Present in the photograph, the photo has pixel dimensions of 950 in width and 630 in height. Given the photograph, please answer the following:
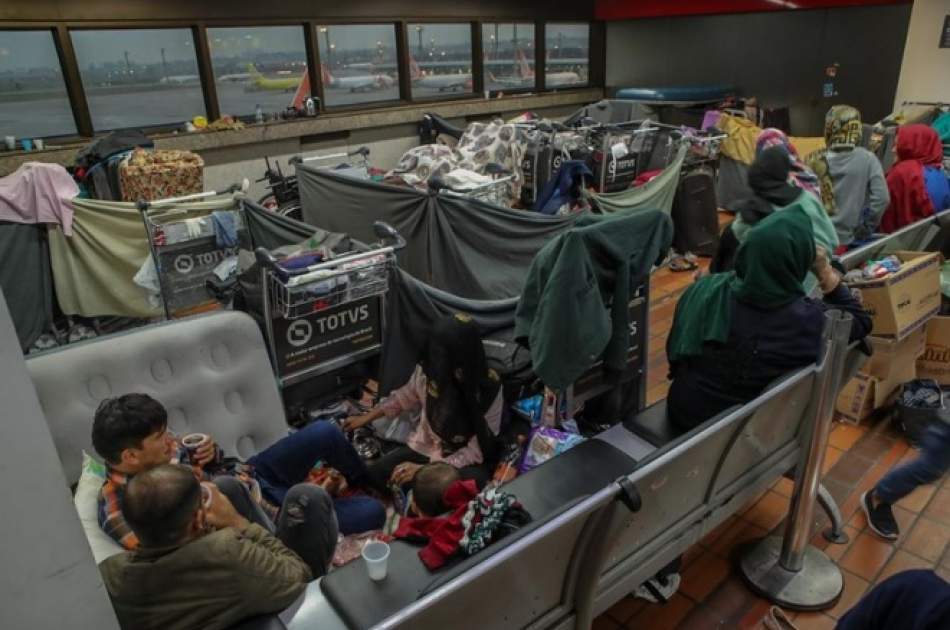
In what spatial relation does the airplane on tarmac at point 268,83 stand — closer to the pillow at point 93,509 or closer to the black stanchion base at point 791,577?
the pillow at point 93,509

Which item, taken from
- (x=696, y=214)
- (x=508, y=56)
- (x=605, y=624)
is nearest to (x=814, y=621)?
(x=605, y=624)

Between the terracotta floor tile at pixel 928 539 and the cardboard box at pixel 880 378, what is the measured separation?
2.30ft

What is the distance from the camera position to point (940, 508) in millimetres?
2545

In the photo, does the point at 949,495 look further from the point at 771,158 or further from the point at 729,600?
the point at 771,158

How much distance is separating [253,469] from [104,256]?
2365 millimetres

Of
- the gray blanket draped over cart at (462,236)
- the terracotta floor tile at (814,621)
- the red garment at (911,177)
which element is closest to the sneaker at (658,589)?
the terracotta floor tile at (814,621)

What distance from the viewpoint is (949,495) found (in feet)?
8.58

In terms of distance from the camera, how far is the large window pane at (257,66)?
6293mm

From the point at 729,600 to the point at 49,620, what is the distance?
79.9 inches

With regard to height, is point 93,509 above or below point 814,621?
above

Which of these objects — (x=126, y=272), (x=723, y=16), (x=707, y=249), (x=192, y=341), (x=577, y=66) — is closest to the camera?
(x=192, y=341)

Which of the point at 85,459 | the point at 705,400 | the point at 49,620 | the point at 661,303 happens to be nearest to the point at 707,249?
the point at 661,303

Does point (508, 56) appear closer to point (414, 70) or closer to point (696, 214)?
point (414, 70)

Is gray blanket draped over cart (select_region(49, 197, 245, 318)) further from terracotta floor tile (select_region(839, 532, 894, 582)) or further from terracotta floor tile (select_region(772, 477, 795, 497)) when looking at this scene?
terracotta floor tile (select_region(839, 532, 894, 582))
